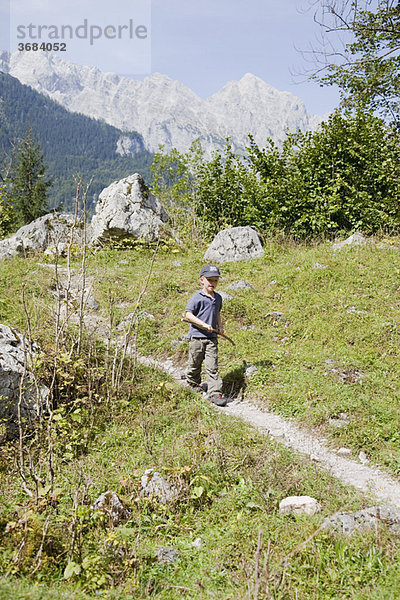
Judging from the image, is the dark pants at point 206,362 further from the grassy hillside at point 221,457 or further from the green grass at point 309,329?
the green grass at point 309,329

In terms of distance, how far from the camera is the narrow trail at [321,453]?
4363 mm

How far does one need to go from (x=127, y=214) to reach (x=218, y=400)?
10.1 m

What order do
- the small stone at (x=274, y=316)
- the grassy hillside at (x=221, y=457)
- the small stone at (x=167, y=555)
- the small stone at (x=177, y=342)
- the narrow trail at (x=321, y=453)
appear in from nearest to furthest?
the grassy hillside at (x=221, y=457) < the small stone at (x=167, y=555) < the narrow trail at (x=321, y=453) < the small stone at (x=177, y=342) < the small stone at (x=274, y=316)

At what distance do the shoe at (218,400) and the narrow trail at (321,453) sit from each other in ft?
0.23

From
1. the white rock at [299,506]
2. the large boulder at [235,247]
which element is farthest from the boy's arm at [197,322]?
the large boulder at [235,247]

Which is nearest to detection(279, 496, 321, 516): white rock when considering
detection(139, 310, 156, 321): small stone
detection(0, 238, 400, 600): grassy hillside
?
detection(0, 238, 400, 600): grassy hillside

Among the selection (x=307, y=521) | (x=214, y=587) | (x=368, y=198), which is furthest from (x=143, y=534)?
(x=368, y=198)

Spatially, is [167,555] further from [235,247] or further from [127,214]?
[127,214]

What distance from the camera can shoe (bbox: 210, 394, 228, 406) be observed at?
6.43m

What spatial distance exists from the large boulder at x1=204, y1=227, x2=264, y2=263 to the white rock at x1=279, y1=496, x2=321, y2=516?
32.3 feet

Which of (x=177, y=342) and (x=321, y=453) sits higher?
(x=177, y=342)

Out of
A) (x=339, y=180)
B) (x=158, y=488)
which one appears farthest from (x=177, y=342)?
(x=339, y=180)

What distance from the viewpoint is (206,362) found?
21.9ft

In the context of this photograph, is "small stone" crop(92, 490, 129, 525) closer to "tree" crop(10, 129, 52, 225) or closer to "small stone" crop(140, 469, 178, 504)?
"small stone" crop(140, 469, 178, 504)
